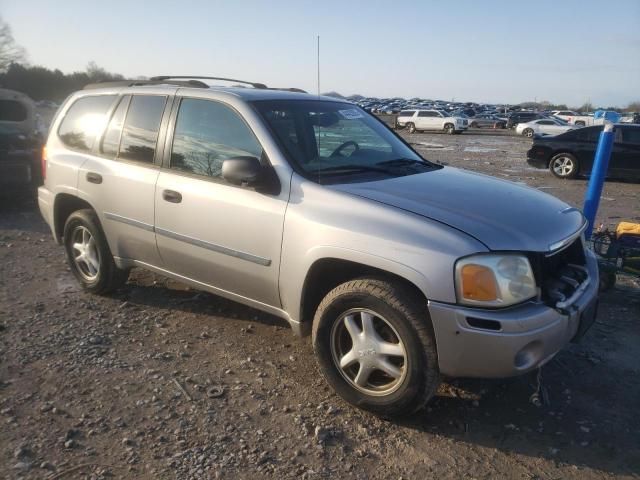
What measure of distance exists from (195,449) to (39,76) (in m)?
61.5

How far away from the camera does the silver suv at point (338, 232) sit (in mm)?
2717

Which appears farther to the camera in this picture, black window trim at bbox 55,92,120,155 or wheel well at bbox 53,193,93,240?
wheel well at bbox 53,193,93,240

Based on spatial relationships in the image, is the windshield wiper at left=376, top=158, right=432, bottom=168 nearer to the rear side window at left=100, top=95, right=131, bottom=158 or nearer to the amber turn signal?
the amber turn signal

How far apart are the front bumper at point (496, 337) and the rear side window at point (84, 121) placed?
10.8 ft

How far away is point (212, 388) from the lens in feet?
11.0

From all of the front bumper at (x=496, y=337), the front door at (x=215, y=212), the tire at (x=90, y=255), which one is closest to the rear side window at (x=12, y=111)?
the tire at (x=90, y=255)

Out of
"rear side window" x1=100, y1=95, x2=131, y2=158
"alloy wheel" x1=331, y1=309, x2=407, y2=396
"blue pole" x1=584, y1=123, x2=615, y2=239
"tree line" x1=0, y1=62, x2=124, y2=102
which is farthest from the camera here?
"tree line" x1=0, y1=62, x2=124, y2=102

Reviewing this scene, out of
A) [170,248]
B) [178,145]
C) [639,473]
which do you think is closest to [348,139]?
[178,145]

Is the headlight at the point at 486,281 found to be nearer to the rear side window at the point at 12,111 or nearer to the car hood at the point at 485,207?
the car hood at the point at 485,207

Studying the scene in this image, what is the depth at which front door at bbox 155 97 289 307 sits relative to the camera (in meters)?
3.36

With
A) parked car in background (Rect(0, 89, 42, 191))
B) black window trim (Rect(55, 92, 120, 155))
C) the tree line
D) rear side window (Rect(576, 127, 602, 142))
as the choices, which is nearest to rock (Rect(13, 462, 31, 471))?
black window trim (Rect(55, 92, 120, 155))

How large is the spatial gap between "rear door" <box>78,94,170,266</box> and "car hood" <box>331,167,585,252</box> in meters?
1.62

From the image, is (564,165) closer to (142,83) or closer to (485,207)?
(485,207)

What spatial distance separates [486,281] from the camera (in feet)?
8.70
